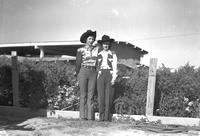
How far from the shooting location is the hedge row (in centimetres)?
823

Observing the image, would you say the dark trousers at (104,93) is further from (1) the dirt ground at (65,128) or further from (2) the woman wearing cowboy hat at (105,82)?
(1) the dirt ground at (65,128)

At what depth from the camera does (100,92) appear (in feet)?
27.0

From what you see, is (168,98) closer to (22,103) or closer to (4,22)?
(22,103)

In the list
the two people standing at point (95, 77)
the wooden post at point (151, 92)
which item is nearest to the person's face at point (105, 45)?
the two people standing at point (95, 77)

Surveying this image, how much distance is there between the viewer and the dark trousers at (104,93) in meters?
8.23

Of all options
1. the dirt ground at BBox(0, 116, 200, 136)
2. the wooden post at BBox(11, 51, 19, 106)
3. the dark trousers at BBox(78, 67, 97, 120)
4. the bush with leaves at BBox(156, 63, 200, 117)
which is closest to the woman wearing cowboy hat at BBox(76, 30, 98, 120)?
the dark trousers at BBox(78, 67, 97, 120)

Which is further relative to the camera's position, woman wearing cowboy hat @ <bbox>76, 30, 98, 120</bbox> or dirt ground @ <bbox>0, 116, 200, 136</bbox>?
woman wearing cowboy hat @ <bbox>76, 30, 98, 120</bbox>

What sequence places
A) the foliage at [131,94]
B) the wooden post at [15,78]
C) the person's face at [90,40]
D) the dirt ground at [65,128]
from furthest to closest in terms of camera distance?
1. the wooden post at [15,78]
2. the foliage at [131,94]
3. the person's face at [90,40]
4. the dirt ground at [65,128]

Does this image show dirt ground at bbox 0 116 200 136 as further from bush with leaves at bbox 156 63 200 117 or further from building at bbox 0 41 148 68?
building at bbox 0 41 148 68

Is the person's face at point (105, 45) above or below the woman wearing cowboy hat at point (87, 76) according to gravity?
above

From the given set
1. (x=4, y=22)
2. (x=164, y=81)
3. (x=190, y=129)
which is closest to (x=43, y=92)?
(x=164, y=81)

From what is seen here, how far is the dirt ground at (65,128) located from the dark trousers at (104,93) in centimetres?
51

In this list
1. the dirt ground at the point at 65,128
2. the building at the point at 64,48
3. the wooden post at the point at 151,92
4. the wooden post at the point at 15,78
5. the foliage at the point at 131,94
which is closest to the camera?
the dirt ground at the point at 65,128

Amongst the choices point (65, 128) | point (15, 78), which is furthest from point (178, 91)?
point (15, 78)
